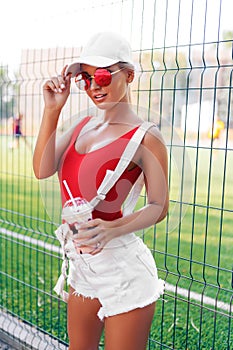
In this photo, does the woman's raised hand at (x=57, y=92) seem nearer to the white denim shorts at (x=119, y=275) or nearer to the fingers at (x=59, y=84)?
the fingers at (x=59, y=84)

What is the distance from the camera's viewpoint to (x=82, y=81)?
6.14 feet

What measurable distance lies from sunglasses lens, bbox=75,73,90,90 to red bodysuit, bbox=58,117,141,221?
0.64 feet

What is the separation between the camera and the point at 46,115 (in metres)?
1.93

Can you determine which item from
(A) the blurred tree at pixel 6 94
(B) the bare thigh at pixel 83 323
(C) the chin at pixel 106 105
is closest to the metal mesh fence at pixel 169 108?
(A) the blurred tree at pixel 6 94

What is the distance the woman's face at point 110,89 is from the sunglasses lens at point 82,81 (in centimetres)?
2

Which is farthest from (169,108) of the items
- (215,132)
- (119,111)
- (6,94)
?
(6,94)

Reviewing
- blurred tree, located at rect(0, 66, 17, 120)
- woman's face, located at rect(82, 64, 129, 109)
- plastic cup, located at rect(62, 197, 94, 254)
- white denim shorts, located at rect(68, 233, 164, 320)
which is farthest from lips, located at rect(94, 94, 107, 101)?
blurred tree, located at rect(0, 66, 17, 120)

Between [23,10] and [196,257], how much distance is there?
10.3 ft

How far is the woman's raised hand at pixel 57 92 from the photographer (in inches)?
75.3

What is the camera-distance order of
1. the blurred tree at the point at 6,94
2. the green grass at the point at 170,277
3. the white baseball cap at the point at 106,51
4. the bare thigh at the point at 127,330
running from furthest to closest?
the blurred tree at the point at 6,94, the green grass at the point at 170,277, the bare thigh at the point at 127,330, the white baseball cap at the point at 106,51

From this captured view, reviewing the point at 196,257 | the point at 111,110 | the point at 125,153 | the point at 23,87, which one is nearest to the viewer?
the point at 125,153

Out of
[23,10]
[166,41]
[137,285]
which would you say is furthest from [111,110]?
[23,10]

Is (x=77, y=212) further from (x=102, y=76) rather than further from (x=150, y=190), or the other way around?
(x=102, y=76)

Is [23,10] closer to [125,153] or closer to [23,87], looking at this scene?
[23,87]
